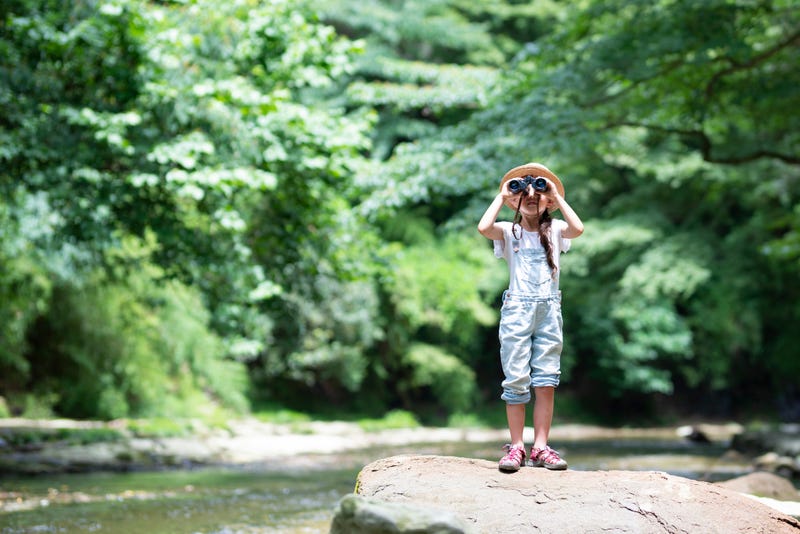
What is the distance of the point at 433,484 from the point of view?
13.9ft

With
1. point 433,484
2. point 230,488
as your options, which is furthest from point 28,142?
point 433,484

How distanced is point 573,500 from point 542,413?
0.71 m

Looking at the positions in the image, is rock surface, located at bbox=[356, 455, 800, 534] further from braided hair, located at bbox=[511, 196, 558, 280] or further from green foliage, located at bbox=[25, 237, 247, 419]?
green foliage, located at bbox=[25, 237, 247, 419]

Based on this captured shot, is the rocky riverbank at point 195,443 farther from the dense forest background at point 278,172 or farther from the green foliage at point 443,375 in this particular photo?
the green foliage at point 443,375

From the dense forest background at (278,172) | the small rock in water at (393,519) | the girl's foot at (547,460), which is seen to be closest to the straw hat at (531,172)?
the girl's foot at (547,460)

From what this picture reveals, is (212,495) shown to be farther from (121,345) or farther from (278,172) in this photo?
(121,345)

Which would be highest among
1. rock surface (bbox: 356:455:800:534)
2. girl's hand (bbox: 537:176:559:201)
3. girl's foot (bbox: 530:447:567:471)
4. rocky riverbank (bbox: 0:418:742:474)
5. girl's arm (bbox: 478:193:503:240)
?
girl's hand (bbox: 537:176:559:201)

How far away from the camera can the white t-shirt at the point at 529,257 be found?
15.6 feet

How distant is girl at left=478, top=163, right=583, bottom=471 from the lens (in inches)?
183

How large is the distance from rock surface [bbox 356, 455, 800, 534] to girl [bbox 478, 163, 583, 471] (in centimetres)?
30

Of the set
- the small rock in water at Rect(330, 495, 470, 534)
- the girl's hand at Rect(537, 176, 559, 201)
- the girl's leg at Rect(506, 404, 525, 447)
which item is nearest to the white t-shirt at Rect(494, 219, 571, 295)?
the girl's hand at Rect(537, 176, 559, 201)

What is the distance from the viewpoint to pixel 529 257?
4.81 meters

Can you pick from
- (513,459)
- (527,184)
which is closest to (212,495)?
(513,459)

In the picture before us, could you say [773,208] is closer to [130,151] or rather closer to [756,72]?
[756,72]
